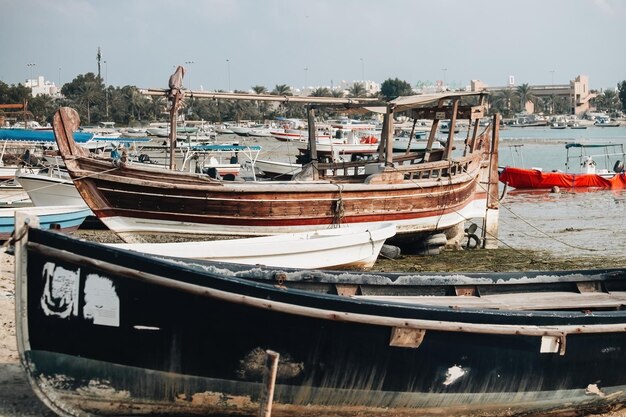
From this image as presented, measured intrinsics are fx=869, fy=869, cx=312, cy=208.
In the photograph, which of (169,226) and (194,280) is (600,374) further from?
(169,226)

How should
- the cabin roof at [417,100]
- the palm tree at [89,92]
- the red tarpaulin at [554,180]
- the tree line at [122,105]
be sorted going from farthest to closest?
the palm tree at [89,92], the tree line at [122,105], the red tarpaulin at [554,180], the cabin roof at [417,100]

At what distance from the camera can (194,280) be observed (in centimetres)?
702

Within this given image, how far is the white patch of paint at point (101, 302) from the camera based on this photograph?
23.3 feet

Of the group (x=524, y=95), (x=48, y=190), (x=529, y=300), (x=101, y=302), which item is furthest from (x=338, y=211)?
(x=524, y=95)

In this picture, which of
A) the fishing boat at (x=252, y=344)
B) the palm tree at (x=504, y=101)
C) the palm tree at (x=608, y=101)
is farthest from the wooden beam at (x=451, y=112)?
the palm tree at (x=608, y=101)

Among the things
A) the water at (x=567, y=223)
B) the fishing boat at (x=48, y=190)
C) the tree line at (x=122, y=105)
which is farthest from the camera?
the tree line at (x=122, y=105)

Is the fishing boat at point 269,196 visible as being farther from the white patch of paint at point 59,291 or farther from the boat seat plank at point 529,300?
the white patch of paint at point 59,291

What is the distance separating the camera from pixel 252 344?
728 cm

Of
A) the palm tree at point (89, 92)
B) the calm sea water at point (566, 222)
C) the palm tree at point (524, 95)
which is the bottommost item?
the calm sea water at point (566, 222)

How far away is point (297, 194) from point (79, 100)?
9430 centimetres

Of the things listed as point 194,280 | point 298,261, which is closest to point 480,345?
point 194,280

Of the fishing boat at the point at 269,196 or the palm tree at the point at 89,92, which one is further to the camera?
the palm tree at the point at 89,92

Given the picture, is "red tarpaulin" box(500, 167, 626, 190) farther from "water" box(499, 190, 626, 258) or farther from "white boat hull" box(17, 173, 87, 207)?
"white boat hull" box(17, 173, 87, 207)

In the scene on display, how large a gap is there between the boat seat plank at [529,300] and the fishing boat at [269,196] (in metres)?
6.49
